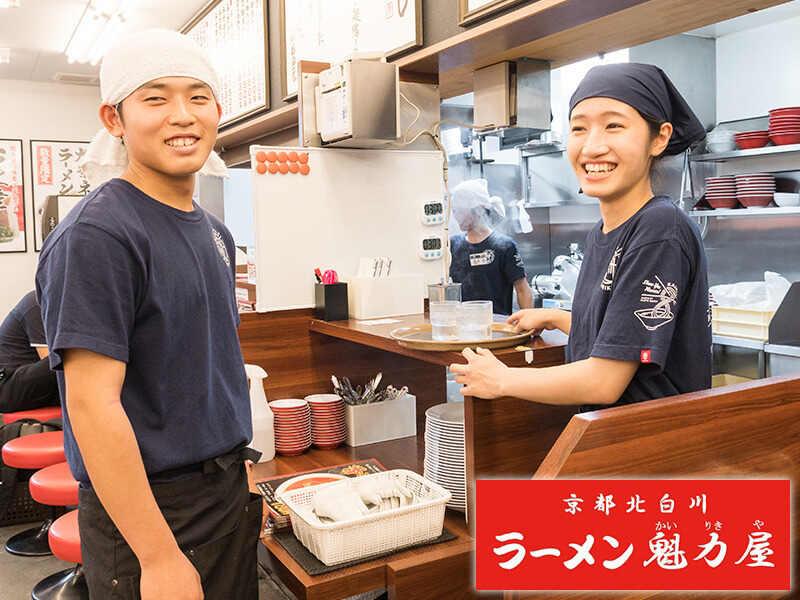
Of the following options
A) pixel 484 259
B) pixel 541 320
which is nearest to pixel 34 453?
pixel 541 320

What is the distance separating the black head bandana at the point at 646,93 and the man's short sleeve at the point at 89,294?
957 millimetres

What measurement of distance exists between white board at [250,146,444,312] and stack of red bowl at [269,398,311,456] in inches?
14.4

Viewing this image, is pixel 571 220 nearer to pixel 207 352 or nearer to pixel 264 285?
pixel 264 285

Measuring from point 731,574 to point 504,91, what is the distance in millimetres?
1840

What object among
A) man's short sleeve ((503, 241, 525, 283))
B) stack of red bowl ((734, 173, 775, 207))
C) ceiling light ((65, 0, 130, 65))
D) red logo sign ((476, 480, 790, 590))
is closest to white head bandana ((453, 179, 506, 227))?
man's short sleeve ((503, 241, 525, 283))

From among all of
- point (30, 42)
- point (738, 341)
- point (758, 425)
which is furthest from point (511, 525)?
point (30, 42)

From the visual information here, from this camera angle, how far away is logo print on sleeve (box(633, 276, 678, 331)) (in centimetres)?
130

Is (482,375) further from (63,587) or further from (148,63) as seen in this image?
(63,587)

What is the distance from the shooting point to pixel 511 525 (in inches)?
40.9

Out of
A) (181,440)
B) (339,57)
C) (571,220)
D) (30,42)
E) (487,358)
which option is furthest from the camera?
(571,220)

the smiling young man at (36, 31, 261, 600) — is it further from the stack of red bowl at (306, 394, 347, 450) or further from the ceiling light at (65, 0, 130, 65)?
the ceiling light at (65, 0, 130, 65)

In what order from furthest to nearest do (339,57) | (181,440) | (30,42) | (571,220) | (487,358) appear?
1. (571,220)
2. (30,42)
3. (339,57)
4. (487,358)
5. (181,440)

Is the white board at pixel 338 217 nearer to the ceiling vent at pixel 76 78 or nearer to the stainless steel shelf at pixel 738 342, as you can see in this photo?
the stainless steel shelf at pixel 738 342

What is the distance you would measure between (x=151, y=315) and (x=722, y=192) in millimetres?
4108
